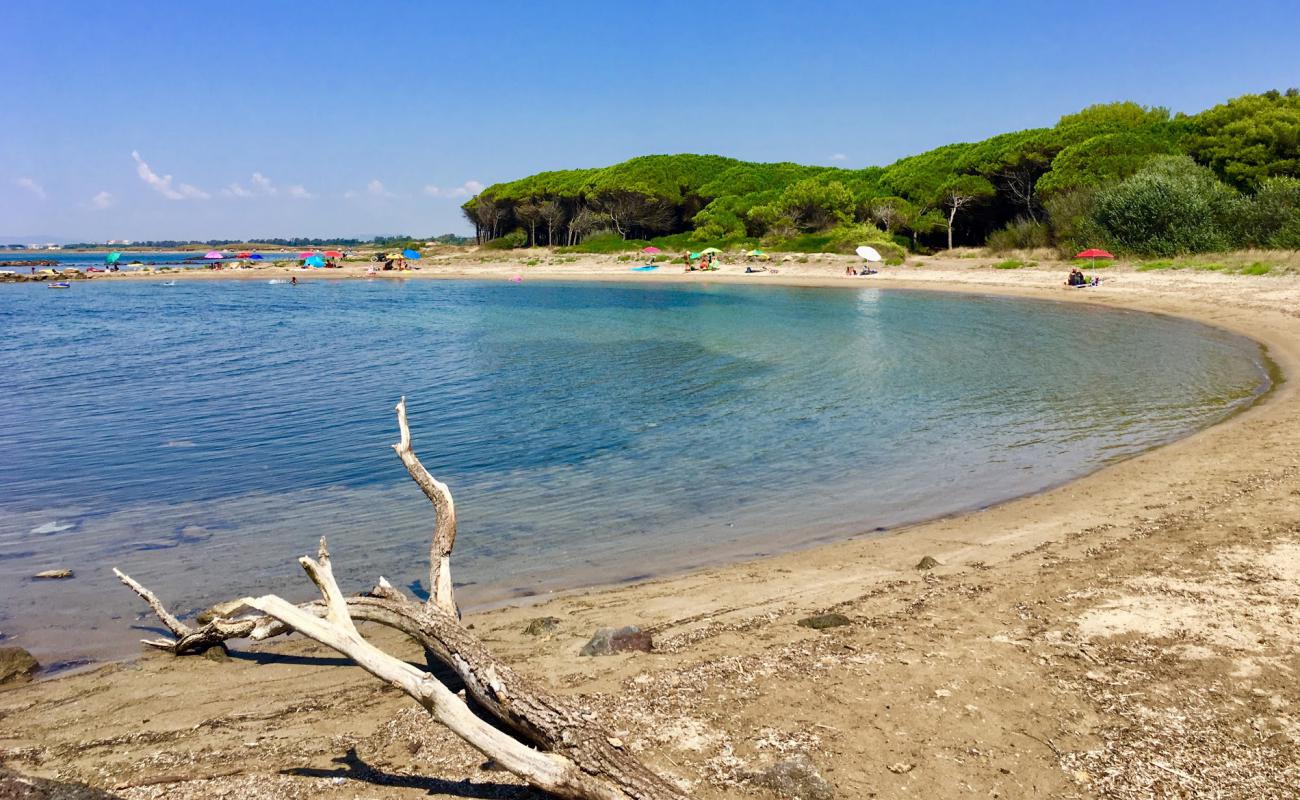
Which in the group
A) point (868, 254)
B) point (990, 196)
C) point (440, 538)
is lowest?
point (440, 538)

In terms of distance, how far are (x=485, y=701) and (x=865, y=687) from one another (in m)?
2.56

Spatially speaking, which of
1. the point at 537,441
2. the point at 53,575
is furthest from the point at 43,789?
the point at 537,441

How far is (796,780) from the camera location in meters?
4.52

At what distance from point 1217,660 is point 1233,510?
4.41 meters

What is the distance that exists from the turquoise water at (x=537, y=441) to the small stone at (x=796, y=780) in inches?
160

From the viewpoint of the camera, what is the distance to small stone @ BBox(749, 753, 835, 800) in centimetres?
441

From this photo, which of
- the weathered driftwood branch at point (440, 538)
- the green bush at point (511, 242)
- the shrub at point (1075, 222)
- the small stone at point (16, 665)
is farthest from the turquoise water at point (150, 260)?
the weathered driftwood branch at point (440, 538)

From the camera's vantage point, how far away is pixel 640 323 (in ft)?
119

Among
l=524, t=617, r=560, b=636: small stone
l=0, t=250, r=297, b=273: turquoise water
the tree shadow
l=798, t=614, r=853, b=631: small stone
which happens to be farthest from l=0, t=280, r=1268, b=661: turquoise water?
l=0, t=250, r=297, b=273: turquoise water

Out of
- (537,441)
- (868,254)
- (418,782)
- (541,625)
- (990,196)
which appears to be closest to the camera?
(418,782)

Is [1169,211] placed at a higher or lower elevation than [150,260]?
lower

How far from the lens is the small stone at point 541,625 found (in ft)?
22.9

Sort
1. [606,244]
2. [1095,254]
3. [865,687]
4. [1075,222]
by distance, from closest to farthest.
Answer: [865,687]
[1095,254]
[1075,222]
[606,244]

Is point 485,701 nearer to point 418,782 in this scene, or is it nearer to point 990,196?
point 418,782
